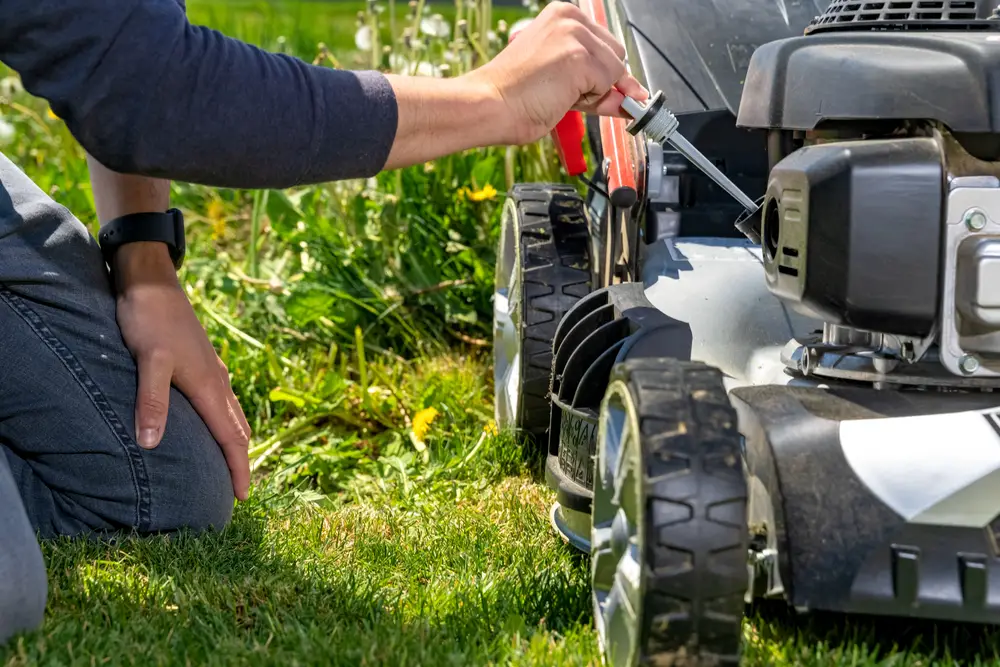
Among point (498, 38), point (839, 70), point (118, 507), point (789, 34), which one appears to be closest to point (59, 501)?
point (118, 507)

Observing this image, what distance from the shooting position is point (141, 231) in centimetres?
177

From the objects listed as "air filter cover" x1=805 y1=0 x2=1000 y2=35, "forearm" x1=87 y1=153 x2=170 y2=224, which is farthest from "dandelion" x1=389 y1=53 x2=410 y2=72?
"air filter cover" x1=805 y1=0 x2=1000 y2=35

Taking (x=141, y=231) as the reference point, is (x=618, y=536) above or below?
below

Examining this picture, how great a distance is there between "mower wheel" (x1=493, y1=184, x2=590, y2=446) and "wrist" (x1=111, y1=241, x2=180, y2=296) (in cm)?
54

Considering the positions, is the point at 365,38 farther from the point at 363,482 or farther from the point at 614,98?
the point at 614,98

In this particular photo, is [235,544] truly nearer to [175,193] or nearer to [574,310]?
[574,310]

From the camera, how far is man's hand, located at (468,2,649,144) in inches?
55.5

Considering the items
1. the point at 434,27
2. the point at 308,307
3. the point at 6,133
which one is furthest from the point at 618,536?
the point at 6,133

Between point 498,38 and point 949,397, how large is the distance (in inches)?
74.3

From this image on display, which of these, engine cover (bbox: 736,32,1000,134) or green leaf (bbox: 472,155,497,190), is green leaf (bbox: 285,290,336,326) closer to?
green leaf (bbox: 472,155,497,190)

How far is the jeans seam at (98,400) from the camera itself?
168 cm

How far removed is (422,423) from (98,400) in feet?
2.17

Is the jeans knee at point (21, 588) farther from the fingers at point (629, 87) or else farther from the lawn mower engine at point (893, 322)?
the fingers at point (629, 87)

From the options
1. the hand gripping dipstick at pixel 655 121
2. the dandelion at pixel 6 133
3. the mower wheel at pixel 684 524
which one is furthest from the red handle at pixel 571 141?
the dandelion at pixel 6 133
